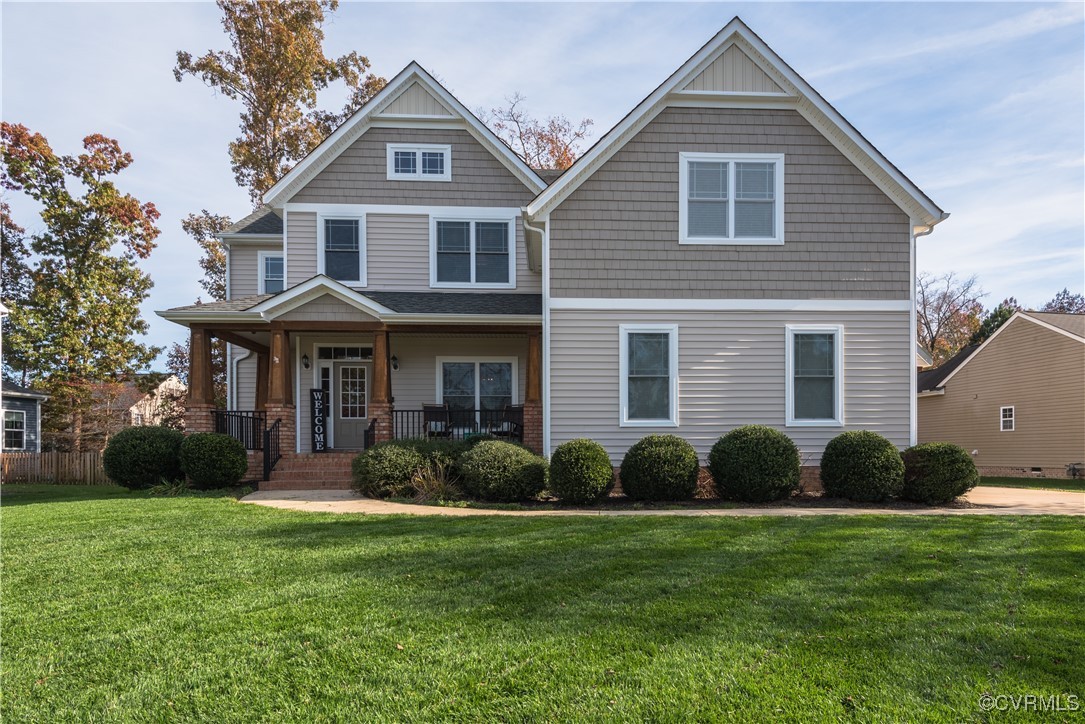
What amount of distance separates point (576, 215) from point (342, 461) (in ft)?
21.2

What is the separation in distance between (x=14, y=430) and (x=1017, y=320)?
113 feet

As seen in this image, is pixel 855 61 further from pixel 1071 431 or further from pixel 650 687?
pixel 1071 431

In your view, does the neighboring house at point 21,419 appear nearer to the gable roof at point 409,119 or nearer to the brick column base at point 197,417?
the brick column base at point 197,417

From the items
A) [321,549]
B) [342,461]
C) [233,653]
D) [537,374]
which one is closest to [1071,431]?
[537,374]

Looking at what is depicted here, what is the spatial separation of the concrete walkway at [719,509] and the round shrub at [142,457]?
88.4 inches

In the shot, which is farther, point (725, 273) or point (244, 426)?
point (244, 426)

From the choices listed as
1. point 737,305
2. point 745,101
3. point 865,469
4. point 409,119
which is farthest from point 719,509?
point 409,119

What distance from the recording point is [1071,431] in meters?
19.8

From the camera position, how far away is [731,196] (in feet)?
40.0

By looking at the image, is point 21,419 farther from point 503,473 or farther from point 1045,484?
point 1045,484

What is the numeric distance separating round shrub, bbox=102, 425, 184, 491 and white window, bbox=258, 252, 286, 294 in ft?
16.9

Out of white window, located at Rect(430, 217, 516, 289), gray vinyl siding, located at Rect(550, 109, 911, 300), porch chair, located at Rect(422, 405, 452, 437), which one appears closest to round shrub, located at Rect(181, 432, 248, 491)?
porch chair, located at Rect(422, 405, 452, 437)

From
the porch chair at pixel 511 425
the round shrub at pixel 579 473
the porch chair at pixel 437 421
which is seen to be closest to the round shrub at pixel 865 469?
the round shrub at pixel 579 473

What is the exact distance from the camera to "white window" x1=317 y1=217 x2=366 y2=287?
1493 centimetres
